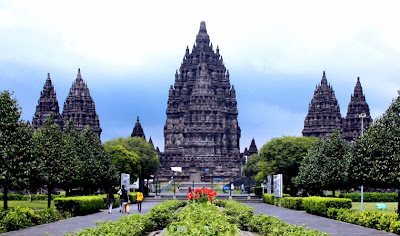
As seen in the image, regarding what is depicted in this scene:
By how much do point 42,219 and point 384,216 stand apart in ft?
60.8

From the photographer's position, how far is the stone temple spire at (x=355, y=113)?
6531 inches

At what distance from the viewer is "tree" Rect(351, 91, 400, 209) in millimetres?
33719

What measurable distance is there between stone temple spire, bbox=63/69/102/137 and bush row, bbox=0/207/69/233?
460 feet

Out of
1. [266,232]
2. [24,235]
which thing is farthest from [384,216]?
[24,235]

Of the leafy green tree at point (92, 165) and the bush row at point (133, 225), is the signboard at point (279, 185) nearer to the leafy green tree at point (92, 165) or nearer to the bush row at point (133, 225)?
the leafy green tree at point (92, 165)

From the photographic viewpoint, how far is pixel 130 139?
383ft

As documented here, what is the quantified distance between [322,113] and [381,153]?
13915 cm

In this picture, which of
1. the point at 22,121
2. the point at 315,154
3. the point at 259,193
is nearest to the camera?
the point at 22,121

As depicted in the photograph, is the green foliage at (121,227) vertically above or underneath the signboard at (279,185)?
underneath

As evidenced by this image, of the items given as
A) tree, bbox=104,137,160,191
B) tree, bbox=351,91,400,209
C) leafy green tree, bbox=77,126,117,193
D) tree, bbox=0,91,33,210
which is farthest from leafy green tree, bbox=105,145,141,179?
tree, bbox=351,91,400,209

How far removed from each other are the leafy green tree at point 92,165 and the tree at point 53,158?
4.61 meters

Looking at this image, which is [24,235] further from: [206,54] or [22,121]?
[206,54]

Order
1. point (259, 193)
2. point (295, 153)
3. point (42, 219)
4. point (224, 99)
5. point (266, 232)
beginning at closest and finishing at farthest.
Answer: point (266, 232), point (42, 219), point (295, 153), point (259, 193), point (224, 99)

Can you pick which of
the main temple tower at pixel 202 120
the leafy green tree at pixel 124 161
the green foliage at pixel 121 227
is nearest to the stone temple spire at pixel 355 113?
the main temple tower at pixel 202 120
